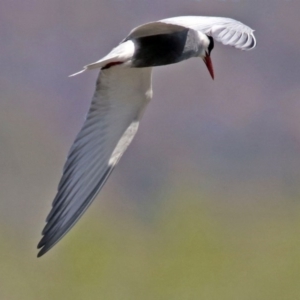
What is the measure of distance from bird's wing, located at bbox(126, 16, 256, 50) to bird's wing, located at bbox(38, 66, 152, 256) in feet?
0.74

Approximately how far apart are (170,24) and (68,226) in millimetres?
439

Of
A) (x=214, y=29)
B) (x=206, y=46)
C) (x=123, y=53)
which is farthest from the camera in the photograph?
(x=206, y=46)

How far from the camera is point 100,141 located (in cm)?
150

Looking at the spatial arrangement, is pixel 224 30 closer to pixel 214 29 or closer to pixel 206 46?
pixel 214 29

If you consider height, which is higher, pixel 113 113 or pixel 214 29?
pixel 214 29

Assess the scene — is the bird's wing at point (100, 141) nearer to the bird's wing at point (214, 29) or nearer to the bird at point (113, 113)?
the bird at point (113, 113)

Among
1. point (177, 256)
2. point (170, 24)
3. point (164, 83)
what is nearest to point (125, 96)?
point (170, 24)

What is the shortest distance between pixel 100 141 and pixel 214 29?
421 millimetres

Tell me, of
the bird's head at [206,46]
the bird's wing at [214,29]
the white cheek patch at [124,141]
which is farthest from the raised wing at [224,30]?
the white cheek patch at [124,141]

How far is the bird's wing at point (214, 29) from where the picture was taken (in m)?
1.10

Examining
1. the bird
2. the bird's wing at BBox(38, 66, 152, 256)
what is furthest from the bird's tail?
the bird's wing at BBox(38, 66, 152, 256)

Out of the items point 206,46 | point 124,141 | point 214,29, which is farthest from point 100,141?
point 214,29

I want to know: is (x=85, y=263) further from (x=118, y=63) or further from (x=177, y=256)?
(x=118, y=63)

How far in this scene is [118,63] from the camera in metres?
1.32
